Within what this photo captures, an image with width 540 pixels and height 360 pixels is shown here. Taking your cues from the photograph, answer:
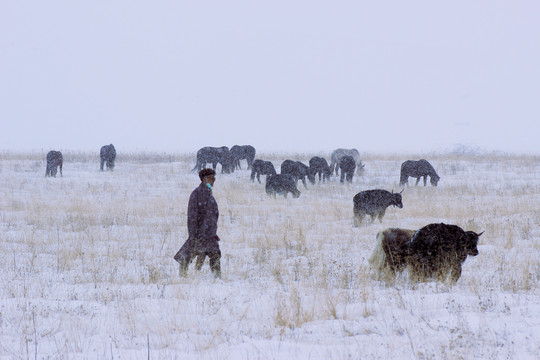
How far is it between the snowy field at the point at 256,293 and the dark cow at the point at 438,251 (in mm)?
266

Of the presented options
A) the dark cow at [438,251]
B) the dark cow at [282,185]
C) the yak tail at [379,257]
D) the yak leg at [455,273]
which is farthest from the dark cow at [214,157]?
the yak leg at [455,273]

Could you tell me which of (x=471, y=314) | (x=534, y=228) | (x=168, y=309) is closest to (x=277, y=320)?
(x=168, y=309)

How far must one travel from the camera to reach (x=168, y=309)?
5.94 meters

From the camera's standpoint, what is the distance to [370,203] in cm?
1438

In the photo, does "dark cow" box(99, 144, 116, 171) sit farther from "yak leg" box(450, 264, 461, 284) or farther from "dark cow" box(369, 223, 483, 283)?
"yak leg" box(450, 264, 461, 284)

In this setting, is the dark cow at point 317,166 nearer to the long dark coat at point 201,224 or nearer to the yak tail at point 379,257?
the yak tail at point 379,257

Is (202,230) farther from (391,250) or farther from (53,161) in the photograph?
(53,161)

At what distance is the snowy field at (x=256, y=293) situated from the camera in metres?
4.76

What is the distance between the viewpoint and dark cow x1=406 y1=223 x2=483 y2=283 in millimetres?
7203

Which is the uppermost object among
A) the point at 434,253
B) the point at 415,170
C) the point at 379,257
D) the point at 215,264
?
the point at 415,170

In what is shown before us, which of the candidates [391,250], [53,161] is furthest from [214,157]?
[391,250]

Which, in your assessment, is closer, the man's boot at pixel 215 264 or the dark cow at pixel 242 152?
the man's boot at pixel 215 264

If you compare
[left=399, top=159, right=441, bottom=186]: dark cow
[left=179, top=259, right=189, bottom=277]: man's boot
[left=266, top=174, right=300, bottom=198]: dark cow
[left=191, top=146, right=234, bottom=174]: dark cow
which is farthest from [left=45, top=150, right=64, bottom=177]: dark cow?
[left=179, top=259, right=189, bottom=277]: man's boot

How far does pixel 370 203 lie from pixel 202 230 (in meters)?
7.58
